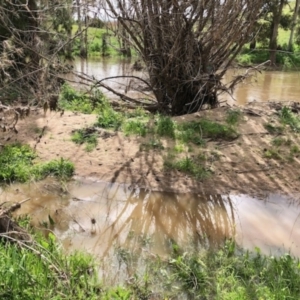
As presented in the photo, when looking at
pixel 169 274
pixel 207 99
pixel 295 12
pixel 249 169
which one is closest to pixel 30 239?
pixel 169 274

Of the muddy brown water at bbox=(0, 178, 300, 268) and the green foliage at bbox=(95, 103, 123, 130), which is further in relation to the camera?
the green foliage at bbox=(95, 103, 123, 130)

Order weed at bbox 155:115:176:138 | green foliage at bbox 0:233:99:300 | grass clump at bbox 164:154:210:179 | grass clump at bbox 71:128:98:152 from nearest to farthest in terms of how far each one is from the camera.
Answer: green foliage at bbox 0:233:99:300
grass clump at bbox 164:154:210:179
grass clump at bbox 71:128:98:152
weed at bbox 155:115:176:138

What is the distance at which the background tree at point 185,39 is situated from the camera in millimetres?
8172

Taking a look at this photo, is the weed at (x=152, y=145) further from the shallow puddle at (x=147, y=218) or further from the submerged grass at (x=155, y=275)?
the submerged grass at (x=155, y=275)

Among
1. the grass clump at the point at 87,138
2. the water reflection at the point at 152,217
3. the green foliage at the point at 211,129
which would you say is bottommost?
the water reflection at the point at 152,217

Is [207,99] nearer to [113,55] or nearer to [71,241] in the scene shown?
[71,241]

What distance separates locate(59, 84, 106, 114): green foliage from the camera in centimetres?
959

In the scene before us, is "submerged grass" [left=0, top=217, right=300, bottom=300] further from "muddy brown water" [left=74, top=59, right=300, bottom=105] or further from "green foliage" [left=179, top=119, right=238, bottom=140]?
"muddy brown water" [left=74, top=59, right=300, bottom=105]

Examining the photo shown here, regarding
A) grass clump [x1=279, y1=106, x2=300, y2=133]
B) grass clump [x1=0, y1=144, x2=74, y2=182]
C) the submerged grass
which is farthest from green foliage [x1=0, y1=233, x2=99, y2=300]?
grass clump [x1=279, y1=106, x2=300, y2=133]

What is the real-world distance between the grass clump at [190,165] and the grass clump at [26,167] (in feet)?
5.12

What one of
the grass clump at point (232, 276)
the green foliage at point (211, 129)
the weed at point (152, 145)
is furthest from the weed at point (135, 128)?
the grass clump at point (232, 276)

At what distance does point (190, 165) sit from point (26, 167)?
2532mm

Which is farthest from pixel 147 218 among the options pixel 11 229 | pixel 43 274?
pixel 43 274

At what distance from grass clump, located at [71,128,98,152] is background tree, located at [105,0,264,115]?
2.43m
